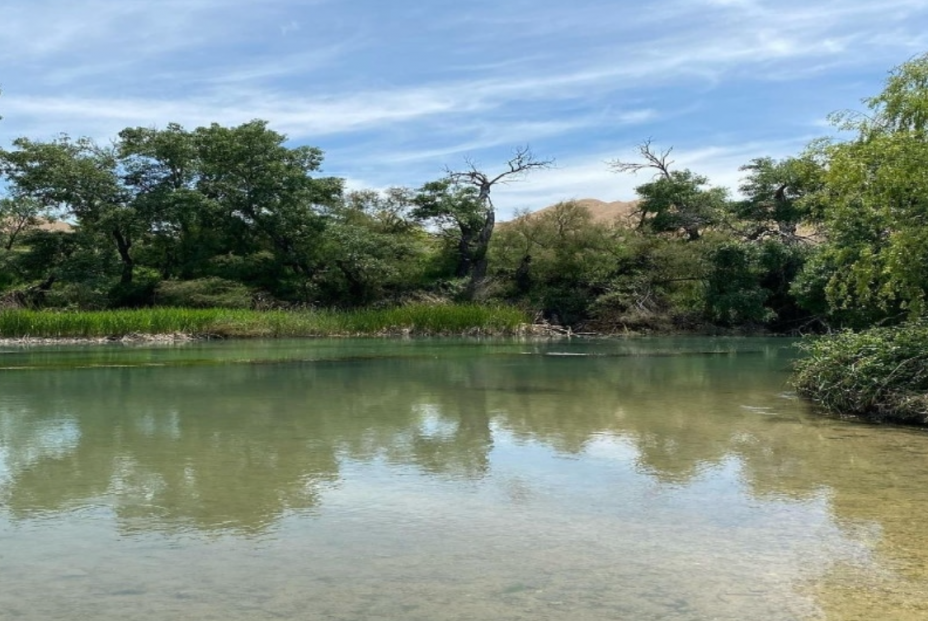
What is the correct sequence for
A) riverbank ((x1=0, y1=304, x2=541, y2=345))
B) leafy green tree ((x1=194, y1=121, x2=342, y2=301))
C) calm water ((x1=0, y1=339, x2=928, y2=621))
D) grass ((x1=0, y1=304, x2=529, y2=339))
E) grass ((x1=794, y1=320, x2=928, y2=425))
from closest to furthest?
calm water ((x1=0, y1=339, x2=928, y2=621)) → grass ((x1=794, y1=320, x2=928, y2=425)) → riverbank ((x1=0, y1=304, x2=541, y2=345)) → grass ((x1=0, y1=304, x2=529, y2=339)) → leafy green tree ((x1=194, y1=121, x2=342, y2=301))

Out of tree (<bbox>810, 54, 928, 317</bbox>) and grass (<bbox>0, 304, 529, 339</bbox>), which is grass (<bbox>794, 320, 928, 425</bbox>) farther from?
grass (<bbox>0, 304, 529, 339</bbox>)

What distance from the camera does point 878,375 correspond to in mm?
10508

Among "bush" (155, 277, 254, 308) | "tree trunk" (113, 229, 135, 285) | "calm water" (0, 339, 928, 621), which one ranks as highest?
"tree trunk" (113, 229, 135, 285)

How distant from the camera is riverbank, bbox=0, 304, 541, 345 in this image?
28.9 meters

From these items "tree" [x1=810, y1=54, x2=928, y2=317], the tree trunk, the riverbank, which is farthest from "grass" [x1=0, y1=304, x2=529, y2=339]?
"tree" [x1=810, y1=54, x2=928, y2=317]

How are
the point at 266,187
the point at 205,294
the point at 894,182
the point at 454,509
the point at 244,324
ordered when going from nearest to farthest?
the point at 454,509
the point at 894,182
the point at 244,324
the point at 205,294
the point at 266,187

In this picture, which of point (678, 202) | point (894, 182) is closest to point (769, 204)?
point (678, 202)

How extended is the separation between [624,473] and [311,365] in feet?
42.1

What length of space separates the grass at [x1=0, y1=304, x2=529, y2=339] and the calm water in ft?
58.8

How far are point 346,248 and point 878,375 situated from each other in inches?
1177

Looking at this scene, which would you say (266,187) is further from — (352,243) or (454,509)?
(454,509)

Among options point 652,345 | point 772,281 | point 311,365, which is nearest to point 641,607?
point 311,365

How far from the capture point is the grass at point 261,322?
95.1 ft

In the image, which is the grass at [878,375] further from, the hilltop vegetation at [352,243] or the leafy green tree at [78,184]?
the leafy green tree at [78,184]
